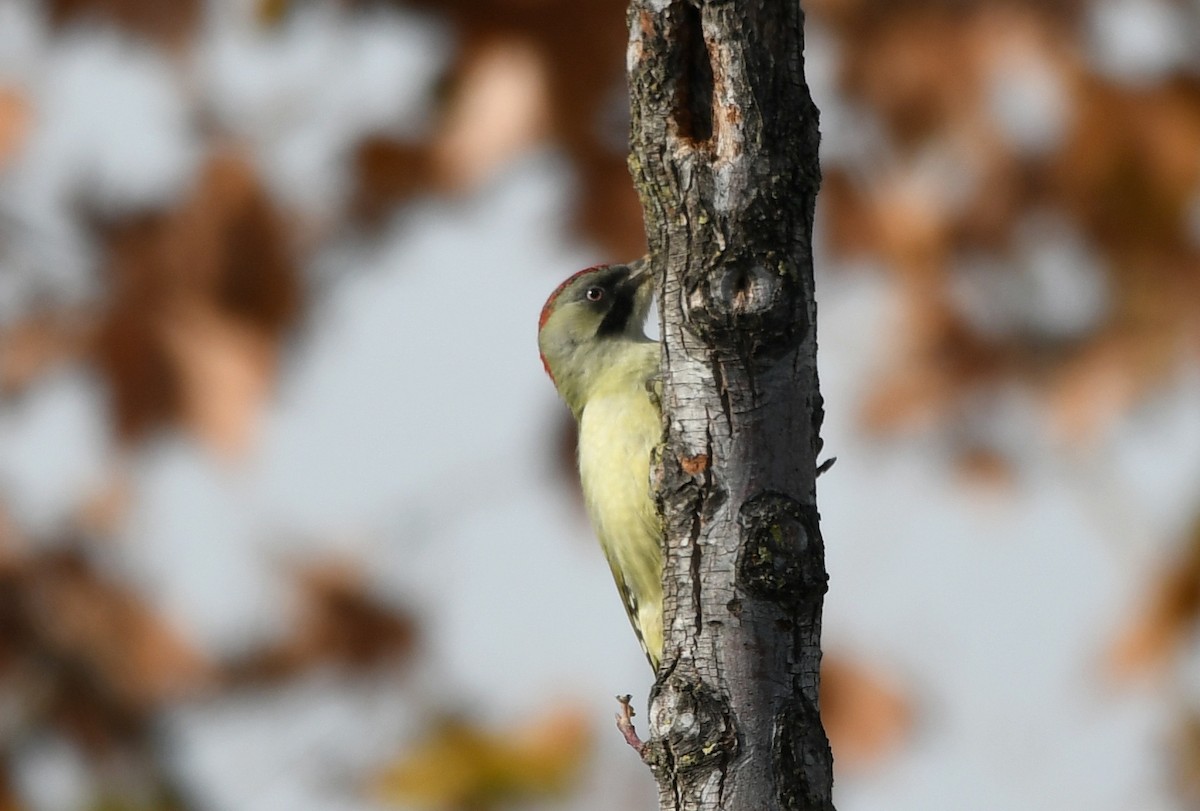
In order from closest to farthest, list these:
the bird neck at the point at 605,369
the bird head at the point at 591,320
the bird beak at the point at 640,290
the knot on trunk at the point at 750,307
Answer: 1. the knot on trunk at the point at 750,307
2. the bird neck at the point at 605,369
3. the bird head at the point at 591,320
4. the bird beak at the point at 640,290

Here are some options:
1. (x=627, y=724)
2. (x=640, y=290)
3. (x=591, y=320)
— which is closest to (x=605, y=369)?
(x=591, y=320)

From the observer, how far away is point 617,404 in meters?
4.61

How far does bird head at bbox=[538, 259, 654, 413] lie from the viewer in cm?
510

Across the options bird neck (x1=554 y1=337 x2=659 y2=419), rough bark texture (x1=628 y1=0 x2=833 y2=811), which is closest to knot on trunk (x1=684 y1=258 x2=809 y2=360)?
rough bark texture (x1=628 y1=0 x2=833 y2=811)

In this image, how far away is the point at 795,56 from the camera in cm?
243

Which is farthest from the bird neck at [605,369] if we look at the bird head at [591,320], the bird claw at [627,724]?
the bird claw at [627,724]

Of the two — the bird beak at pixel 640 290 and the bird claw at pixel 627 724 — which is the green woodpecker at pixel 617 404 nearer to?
the bird beak at pixel 640 290

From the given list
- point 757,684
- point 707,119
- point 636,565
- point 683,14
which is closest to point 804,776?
point 757,684

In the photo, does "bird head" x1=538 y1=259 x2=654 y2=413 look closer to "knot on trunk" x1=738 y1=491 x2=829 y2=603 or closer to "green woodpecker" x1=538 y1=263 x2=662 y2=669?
"green woodpecker" x1=538 y1=263 x2=662 y2=669

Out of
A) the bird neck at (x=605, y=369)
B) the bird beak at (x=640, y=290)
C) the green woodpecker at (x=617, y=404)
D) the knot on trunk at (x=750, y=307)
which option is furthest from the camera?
the bird beak at (x=640, y=290)

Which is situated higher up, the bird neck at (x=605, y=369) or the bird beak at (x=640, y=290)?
the bird beak at (x=640, y=290)

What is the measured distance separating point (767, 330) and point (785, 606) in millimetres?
475

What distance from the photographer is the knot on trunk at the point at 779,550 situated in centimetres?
246

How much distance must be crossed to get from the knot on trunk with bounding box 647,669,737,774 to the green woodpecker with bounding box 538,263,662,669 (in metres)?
1.53
